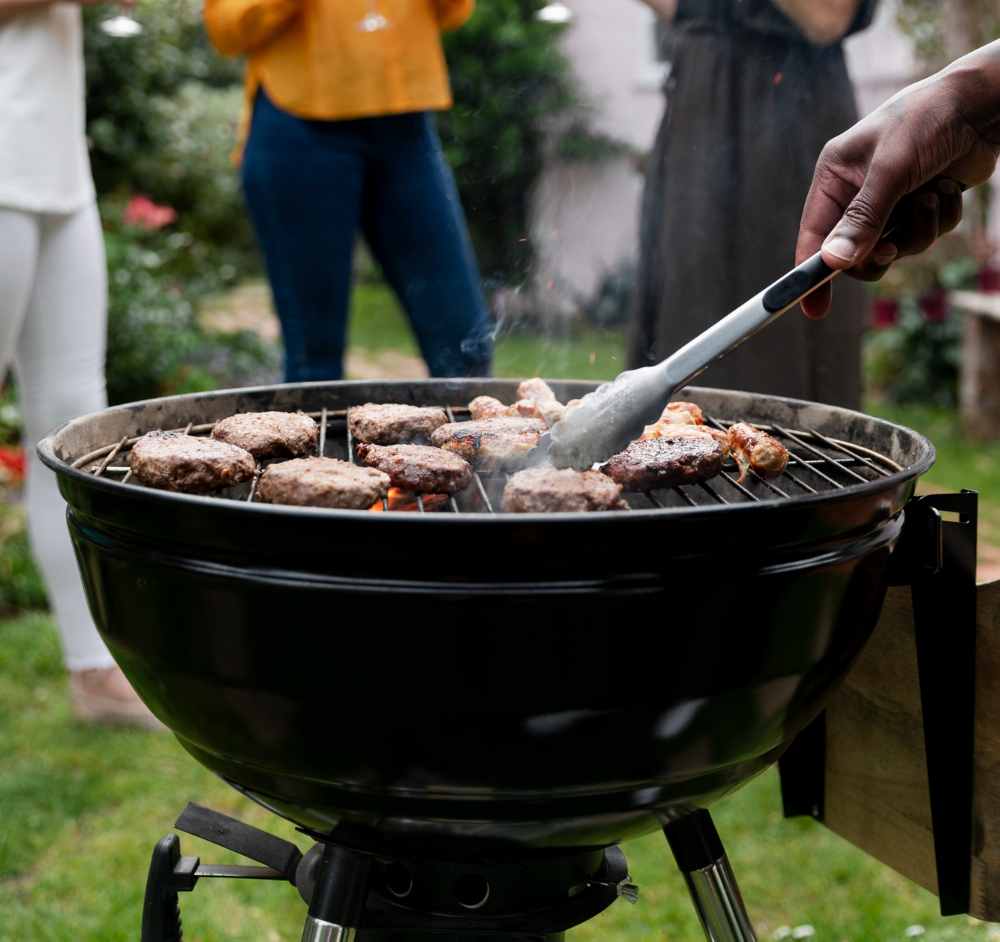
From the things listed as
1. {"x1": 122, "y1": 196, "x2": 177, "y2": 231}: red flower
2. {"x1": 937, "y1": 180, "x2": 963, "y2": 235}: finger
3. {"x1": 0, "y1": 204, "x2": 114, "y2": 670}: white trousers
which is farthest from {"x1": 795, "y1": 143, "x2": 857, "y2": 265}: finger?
{"x1": 122, "y1": 196, "x2": 177, "y2": 231}: red flower

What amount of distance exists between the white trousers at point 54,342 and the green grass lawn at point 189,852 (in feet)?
1.25

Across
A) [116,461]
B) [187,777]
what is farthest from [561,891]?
[187,777]

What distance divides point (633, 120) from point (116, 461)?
7.97 metres

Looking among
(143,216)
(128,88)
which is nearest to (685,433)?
(143,216)

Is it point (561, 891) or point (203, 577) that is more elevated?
point (203, 577)

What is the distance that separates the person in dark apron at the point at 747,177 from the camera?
2691 mm

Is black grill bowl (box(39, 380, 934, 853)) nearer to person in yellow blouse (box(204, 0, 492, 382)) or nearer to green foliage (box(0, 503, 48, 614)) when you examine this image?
person in yellow blouse (box(204, 0, 492, 382))

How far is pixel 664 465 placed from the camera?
146cm

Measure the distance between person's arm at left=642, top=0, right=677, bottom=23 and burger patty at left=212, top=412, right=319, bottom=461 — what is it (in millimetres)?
1683

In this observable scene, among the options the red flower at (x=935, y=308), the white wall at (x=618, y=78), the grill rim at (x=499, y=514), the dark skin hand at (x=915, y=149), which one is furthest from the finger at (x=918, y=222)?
the red flower at (x=935, y=308)

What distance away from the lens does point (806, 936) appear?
2.21 m

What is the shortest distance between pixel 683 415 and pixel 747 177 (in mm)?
1207

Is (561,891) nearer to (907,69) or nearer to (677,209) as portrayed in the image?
(677,209)

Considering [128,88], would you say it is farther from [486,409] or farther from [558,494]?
[558,494]
